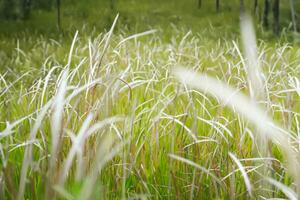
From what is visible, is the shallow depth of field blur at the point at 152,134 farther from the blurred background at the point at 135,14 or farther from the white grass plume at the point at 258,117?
the blurred background at the point at 135,14

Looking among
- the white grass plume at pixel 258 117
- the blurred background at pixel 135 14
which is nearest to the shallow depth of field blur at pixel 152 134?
the white grass plume at pixel 258 117

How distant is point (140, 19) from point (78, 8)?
3266mm

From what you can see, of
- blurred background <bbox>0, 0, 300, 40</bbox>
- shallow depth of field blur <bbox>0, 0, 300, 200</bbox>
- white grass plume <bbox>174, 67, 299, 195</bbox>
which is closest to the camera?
white grass plume <bbox>174, 67, 299, 195</bbox>

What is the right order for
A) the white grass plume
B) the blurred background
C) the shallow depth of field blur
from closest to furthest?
the white grass plume
the shallow depth of field blur
the blurred background

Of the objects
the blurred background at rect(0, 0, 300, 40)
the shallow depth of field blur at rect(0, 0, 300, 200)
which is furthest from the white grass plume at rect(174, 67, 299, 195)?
the blurred background at rect(0, 0, 300, 40)

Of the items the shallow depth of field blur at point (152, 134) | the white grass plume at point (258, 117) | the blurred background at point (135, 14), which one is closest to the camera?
the white grass plume at point (258, 117)

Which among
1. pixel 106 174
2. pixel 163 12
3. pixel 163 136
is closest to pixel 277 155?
pixel 163 136

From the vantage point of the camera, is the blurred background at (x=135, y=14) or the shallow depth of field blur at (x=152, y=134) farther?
the blurred background at (x=135, y=14)

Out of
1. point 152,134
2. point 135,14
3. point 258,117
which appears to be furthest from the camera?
point 135,14

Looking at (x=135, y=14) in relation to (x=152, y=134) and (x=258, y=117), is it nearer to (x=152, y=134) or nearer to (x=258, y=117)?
(x=152, y=134)

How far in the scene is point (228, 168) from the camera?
185 cm

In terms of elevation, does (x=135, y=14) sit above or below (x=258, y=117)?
below

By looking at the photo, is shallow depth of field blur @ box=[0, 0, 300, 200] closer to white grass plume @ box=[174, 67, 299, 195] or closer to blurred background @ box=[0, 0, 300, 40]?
white grass plume @ box=[174, 67, 299, 195]

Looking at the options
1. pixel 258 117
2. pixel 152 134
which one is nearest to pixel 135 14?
pixel 152 134
